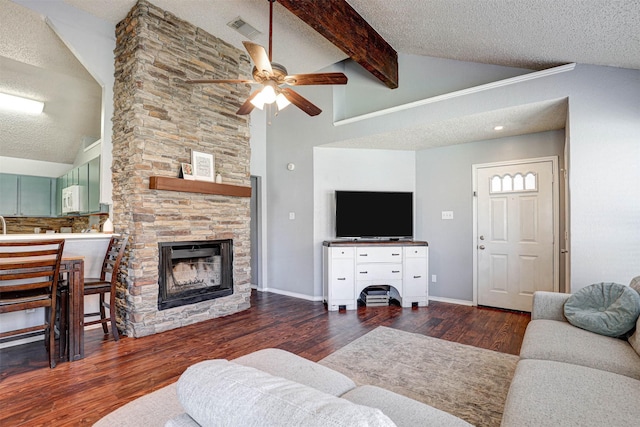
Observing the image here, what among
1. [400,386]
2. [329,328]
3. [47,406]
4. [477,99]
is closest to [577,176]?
[477,99]

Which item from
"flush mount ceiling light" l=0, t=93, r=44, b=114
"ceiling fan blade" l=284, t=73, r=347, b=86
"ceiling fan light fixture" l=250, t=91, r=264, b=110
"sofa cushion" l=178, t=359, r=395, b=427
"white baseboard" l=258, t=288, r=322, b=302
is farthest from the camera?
"white baseboard" l=258, t=288, r=322, b=302

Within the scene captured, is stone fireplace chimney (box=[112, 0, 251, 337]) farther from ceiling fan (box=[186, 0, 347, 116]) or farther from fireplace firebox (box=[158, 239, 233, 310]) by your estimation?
ceiling fan (box=[186, 0, 347, 116])

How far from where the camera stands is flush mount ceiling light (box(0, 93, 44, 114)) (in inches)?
174

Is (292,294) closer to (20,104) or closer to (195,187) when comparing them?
(195,187)

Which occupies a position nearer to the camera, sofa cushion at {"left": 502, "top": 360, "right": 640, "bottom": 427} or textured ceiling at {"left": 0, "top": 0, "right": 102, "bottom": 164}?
sofa cushion at {"left": 502, "top": 360, "right": 640, "bottom": 427}

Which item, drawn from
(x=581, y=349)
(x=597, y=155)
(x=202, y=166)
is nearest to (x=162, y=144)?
(x=202, y=166)

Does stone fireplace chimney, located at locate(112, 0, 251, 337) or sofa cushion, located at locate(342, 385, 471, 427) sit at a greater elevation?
stone fireplace chimney, located at locate(112, 0, 251, 337)

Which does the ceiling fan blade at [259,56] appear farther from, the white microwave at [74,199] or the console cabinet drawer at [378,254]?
the white microwave at [74,199]

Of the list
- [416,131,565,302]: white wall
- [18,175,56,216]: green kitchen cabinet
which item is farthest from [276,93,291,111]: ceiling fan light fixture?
[18,175,56,216]: green kitchen cabinet

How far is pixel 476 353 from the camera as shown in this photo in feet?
9.46

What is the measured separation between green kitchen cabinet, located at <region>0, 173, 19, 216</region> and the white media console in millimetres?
5078

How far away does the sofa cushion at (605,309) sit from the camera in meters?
2.04

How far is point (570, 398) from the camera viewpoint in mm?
1354

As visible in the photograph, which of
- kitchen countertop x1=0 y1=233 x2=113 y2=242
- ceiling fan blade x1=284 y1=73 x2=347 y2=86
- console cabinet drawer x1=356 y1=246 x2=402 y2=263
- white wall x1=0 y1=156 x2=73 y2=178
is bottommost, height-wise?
console cabinet drawer x1=356 y1=246 x2=402 y2=263
